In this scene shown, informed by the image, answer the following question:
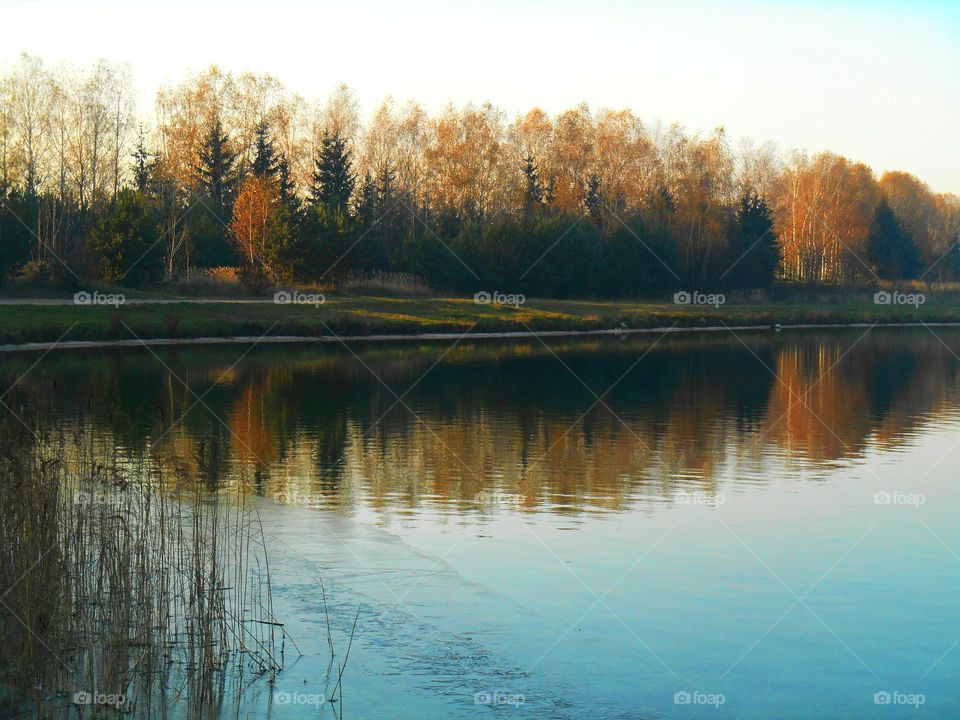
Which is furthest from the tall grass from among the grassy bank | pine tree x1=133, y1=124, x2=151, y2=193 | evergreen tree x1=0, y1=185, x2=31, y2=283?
pine tree x1=133, y1=124, x2=151, y2=193

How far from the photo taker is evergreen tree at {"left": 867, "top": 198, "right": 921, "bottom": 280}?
10431cm

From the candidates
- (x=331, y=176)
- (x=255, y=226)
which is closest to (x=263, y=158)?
(x=331, y=176)

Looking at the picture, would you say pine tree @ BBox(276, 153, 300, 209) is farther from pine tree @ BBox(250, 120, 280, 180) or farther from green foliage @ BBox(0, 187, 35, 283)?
green foliage @ BBox(0, 187, 35, 283)

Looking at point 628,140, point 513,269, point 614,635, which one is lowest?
point 614,635

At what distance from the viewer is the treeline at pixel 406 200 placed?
193 ft

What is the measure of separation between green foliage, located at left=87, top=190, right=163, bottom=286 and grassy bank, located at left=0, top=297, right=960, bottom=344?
577cm

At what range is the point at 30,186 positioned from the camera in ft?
185

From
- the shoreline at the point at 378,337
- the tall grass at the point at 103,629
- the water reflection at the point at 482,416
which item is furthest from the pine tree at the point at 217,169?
the tall grass at the point at 103,629

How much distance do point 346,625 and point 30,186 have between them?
2049 inches

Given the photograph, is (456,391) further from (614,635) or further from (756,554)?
(614,635)

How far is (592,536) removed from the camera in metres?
13.3

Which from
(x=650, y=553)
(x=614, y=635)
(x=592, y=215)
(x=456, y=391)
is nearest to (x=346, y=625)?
(x=614, y=635)

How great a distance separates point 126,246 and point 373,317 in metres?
11.5

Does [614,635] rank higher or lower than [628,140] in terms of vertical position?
lower
